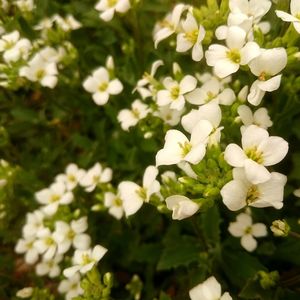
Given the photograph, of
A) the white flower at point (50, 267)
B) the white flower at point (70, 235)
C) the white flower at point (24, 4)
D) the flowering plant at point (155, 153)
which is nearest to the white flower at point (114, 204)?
the flowering plant at point (155, 153)

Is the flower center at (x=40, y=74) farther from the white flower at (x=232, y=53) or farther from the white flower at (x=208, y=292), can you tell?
the white flower at (x=208, y=292)

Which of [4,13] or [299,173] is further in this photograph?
[4,13]

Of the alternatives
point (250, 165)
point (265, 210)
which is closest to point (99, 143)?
point (265, 210)

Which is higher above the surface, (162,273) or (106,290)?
(106,290)

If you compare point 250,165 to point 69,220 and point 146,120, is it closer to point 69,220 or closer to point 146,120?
point 146,120

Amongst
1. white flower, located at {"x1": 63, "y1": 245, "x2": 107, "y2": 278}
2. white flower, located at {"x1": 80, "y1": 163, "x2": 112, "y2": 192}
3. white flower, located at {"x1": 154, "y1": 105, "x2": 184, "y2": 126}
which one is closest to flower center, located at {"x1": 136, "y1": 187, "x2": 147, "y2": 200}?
white flower, located at {"x1": 63, "y1": 245, "x2": 107, "y2": 278}

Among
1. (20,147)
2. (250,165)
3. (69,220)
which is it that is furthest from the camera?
(20,147)
